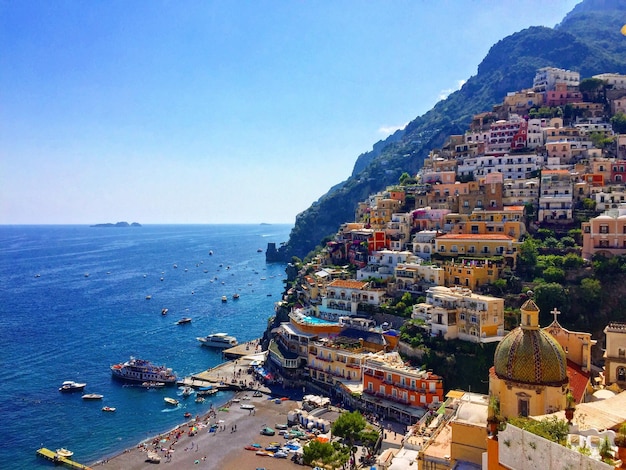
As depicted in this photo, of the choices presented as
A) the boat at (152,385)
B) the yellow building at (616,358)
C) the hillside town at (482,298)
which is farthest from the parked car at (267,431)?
the yellow building at (616,358)

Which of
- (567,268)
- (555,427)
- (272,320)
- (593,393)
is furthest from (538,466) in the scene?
(272,320)

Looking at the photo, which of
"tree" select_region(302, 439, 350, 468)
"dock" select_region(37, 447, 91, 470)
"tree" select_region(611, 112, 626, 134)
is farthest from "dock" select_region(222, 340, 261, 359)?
"tree" select_region(611, 112, 626, 134)

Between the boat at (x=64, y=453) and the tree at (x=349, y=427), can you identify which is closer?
the tree at (x=349, y=427)

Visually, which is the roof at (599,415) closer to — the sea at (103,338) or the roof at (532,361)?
the roof at (532,361)

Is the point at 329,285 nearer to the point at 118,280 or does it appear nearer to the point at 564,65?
the point at 118,280

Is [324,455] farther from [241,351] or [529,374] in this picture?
[241,351]

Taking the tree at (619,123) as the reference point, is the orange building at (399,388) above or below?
below
